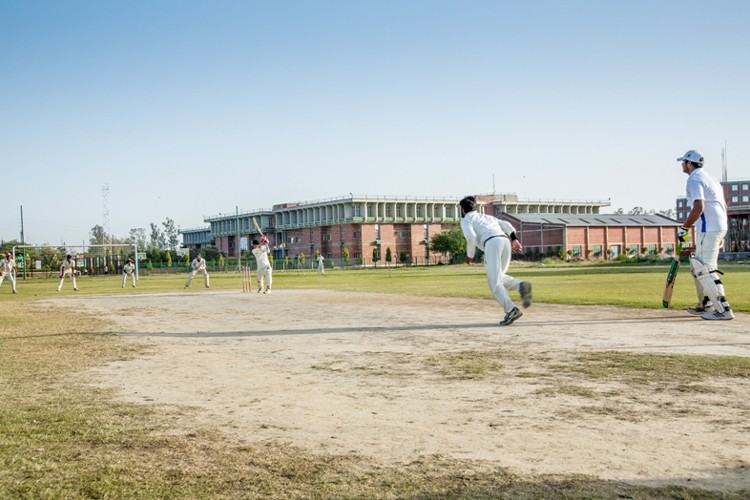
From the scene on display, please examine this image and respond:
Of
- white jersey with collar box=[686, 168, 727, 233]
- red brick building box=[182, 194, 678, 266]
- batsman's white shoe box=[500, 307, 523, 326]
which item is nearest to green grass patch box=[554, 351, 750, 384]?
batsman's white shoe box=[500, 307, 523, 326]

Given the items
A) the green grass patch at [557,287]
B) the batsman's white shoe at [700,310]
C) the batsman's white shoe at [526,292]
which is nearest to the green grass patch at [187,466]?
the batsman's white shoe at [526,292]

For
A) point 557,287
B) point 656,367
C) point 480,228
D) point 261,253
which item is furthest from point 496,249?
point 261,253

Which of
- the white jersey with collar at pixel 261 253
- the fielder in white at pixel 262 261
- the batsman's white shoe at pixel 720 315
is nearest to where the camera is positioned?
the batsman's white shoe at pixel 720 315

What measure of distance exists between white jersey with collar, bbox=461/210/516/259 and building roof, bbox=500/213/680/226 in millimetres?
109254

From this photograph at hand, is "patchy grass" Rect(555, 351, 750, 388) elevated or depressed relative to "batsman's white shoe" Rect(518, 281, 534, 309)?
depressed

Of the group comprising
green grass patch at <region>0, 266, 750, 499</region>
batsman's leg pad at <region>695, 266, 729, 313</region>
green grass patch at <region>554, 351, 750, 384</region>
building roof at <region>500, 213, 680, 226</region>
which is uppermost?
building roof at <region>500, 213, 680, 226</region>

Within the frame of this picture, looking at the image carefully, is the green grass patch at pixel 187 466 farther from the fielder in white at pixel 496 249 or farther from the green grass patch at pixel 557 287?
the green grass patch at pixel 557 287

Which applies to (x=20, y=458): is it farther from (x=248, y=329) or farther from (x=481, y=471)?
(x=248, y=329)

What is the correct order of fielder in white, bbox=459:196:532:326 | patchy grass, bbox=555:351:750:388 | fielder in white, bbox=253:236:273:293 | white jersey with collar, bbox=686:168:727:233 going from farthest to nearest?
fielder in white, bbox=253:236:273:293 < fielder in white, bbox=459:196:532:326 < white jersey with collar, bbox=686:168:727:233 < patchy grass, bbox=555:351:750:388

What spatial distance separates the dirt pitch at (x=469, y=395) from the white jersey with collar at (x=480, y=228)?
1474 mm

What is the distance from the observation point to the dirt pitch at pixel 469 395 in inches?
169

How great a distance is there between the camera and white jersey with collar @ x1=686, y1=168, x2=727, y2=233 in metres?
12.0

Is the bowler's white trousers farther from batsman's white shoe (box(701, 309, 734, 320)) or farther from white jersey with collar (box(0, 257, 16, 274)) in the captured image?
white jersey with collar (box(0, 257, 16, 274))

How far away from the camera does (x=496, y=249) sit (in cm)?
1227
